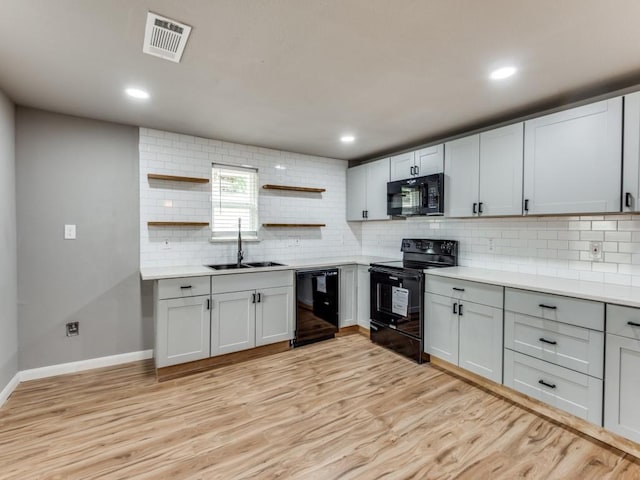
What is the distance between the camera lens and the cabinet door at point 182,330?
2.78 metres

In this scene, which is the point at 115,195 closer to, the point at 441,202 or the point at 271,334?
the point at 271,334

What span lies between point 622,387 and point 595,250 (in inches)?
41.7

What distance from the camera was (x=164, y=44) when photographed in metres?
1.74

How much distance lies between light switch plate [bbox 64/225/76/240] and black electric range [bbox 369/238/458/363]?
3032 millimetres

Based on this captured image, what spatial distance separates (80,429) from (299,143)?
326cm

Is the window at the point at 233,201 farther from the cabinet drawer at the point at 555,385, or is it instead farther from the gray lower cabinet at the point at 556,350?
the cabinet drawer at the point at 555,385

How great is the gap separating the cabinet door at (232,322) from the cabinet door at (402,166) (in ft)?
7.13

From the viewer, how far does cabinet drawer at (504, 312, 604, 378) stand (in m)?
1.98

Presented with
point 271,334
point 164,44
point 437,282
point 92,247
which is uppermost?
point 164,44

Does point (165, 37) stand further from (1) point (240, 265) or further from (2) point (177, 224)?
(1) point (240, 265)

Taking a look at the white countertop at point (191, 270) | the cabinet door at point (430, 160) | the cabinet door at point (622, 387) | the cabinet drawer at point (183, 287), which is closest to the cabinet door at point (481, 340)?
the cabinet door at point (622, 387)

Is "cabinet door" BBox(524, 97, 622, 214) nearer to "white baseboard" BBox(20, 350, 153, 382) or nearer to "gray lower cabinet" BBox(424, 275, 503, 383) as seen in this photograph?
"gray lower cabinet" BBox(424, 275, 503, 383)

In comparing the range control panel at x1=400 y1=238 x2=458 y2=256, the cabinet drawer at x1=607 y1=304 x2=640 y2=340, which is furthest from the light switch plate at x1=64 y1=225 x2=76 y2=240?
the cabinet drawer at x1=607 y1=304 x2=640 y2=340

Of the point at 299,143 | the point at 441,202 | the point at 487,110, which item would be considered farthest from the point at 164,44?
the point at 441,202
